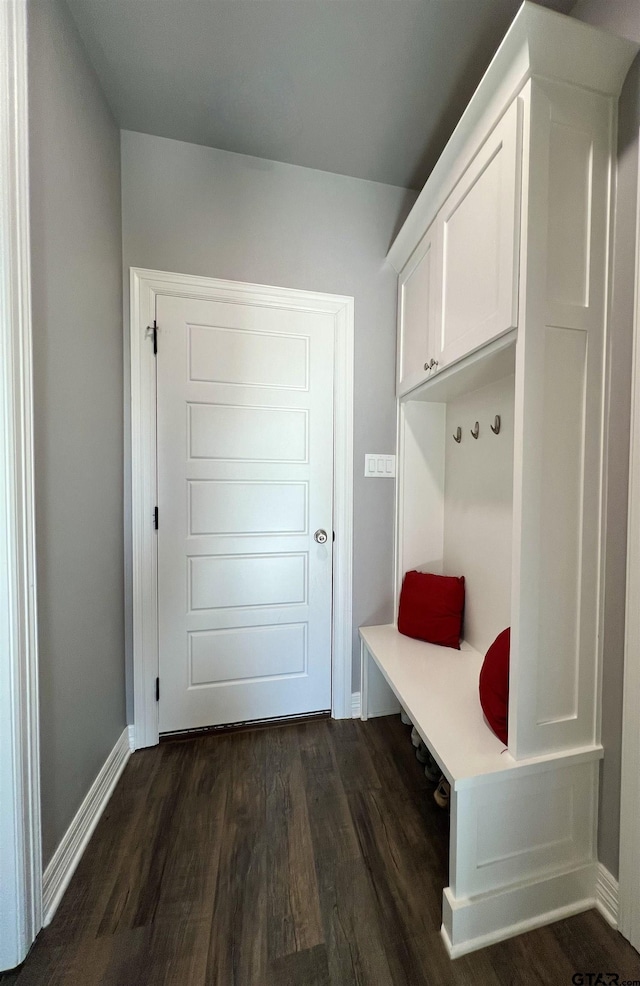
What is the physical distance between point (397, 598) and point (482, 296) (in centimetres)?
138

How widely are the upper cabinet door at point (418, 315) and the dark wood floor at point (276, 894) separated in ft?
5.58

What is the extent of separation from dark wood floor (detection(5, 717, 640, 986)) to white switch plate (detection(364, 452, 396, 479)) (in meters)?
1.30

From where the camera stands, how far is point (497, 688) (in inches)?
41.2

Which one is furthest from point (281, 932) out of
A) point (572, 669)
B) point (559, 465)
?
point (559, 465)

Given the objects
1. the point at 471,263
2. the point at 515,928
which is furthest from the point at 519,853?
the point at 471,263

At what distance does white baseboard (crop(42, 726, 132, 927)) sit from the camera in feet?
3.20

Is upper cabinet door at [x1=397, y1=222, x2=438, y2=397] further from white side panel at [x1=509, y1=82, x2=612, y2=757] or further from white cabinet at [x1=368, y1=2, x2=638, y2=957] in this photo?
white side panel at [x1=509, y1=82, x2=612, y2=757]

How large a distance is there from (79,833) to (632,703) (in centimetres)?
174

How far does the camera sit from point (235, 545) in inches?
65.5

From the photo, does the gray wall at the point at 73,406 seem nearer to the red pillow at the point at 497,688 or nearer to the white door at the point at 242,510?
the white door at the point at 242,510

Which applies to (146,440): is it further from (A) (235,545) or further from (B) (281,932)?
(B) (281,932)

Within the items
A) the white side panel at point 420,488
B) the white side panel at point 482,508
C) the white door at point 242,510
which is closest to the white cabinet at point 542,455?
the white side panel at point 482,508

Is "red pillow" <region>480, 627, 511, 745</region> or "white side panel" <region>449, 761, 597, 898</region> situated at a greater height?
"red pillow" <region>480, 627, 511, 745</region>

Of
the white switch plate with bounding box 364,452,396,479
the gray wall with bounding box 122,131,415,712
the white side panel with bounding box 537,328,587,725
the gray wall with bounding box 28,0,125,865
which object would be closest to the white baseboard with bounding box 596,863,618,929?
the white side panel with bounding box 537,328,587,725
